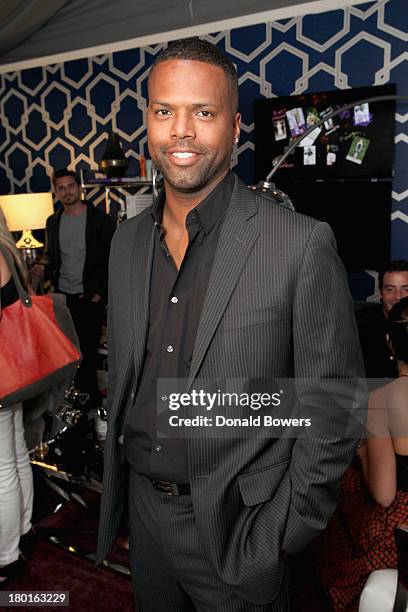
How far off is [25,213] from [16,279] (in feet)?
8.97

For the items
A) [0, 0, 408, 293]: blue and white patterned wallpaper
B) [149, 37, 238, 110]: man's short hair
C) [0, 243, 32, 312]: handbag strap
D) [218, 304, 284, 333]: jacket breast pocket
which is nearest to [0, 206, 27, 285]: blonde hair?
[0, 243, 32, 312]: handbag strap

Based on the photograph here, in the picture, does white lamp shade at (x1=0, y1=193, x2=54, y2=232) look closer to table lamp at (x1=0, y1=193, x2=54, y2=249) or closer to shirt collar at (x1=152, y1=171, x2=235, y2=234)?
table lamp at (x1=0, y1=193, x2=54, y2=249)

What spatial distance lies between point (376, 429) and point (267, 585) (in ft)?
2.24

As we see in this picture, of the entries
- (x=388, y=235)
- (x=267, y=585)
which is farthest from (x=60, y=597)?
(x=388, y=235)

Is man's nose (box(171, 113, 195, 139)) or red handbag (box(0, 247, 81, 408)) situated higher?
man's nose (box(171, 113, 195, 139))

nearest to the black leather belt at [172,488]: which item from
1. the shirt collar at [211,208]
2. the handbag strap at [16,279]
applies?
the shirt collar at [211,208]

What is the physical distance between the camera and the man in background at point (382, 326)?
8.82 feet

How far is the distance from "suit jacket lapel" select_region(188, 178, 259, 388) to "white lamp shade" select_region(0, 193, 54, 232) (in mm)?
3573

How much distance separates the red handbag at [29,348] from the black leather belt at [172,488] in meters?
0.82

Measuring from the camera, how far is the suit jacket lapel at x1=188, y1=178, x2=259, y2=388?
1.05 metres

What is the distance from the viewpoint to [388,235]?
11.8ft

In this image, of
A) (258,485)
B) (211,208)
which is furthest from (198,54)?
(258,485)

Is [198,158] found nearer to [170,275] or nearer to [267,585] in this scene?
[170,275]

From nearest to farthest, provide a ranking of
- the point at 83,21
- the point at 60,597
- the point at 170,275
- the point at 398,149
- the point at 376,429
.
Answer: the point at 170,275, the point at 376,429, the point at 60,597, the point at 398,149, the point at 83,21
